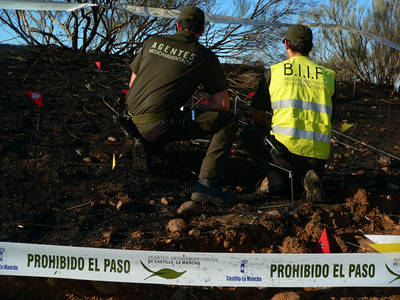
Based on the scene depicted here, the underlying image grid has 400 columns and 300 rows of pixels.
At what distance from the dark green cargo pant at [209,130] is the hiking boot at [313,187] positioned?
0.65 meters

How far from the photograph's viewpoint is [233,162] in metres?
3.62

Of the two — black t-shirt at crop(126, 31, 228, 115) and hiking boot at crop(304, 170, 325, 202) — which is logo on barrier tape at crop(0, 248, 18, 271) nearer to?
black t-shirt at crop(126, 31, 228, 115)

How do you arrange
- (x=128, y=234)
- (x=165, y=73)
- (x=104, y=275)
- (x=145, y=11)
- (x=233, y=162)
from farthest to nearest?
(x=145, y=11)
(x=233, y=162)
(x=165, y=73)
(x=128, y=234)
(x=104, y=275)

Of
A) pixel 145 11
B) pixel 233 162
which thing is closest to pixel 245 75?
pixel 145 11

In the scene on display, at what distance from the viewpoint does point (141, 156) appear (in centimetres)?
323

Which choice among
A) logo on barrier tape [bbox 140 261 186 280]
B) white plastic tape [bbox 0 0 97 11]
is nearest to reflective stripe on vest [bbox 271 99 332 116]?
logo on barrier tape [bbox 140 261 186 280]

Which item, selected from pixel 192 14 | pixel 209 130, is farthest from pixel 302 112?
pixel 192 14

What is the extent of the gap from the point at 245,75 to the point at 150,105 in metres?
2.51

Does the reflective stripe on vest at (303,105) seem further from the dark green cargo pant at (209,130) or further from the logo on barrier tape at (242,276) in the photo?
A: the logo on barrier tape at (242,276)

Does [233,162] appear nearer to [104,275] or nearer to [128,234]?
[128,234]

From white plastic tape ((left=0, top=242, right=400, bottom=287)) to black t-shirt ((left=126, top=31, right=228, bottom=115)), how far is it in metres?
1.27

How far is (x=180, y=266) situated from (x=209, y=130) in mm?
1205

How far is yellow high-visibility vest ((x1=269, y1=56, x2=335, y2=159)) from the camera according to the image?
305cm

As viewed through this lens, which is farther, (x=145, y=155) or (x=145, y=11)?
(x=145, y=11)
